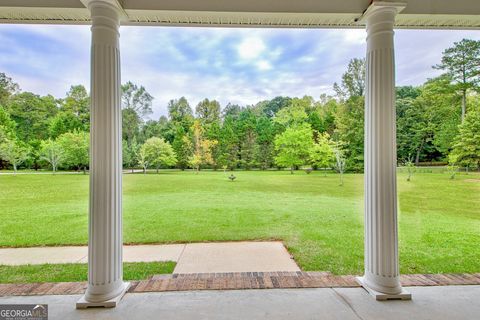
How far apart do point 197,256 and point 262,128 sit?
8.42 ft

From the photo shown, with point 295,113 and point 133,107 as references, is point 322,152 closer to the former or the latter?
point 295,113

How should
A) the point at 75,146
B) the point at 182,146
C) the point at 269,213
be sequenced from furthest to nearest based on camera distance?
the point at 269,213, the point at 182,146, the point at 75,146

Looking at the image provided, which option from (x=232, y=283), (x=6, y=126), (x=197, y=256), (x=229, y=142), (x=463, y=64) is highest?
(x=463, y=64)

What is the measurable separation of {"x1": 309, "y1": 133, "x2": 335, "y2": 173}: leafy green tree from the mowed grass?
11.9 inches

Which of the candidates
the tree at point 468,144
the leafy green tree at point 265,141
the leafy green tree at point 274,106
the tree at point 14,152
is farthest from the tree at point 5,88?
the tree at point 468,144

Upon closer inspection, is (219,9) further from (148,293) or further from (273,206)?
(273,206)

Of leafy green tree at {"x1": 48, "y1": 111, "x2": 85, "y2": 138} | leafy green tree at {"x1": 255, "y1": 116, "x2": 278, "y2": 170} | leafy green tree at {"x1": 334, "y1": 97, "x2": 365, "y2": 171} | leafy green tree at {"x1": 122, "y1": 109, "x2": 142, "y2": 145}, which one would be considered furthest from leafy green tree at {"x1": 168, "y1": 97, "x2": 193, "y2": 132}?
leafy green tree at {"x1": 334, "y1": 97, "x2": 365, "y2": 171}

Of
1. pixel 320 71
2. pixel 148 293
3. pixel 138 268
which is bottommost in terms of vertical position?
pixel 138 268

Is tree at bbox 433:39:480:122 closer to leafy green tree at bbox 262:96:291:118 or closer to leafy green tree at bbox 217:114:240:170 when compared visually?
leafy green tree at bbox 262:96:291:118

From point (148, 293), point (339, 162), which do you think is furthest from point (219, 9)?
point (339, 162)

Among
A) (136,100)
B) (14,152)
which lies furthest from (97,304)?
(136,100)

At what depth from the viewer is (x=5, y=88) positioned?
3.42m

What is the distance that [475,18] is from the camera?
199 centimetres

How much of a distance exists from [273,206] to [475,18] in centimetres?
433
